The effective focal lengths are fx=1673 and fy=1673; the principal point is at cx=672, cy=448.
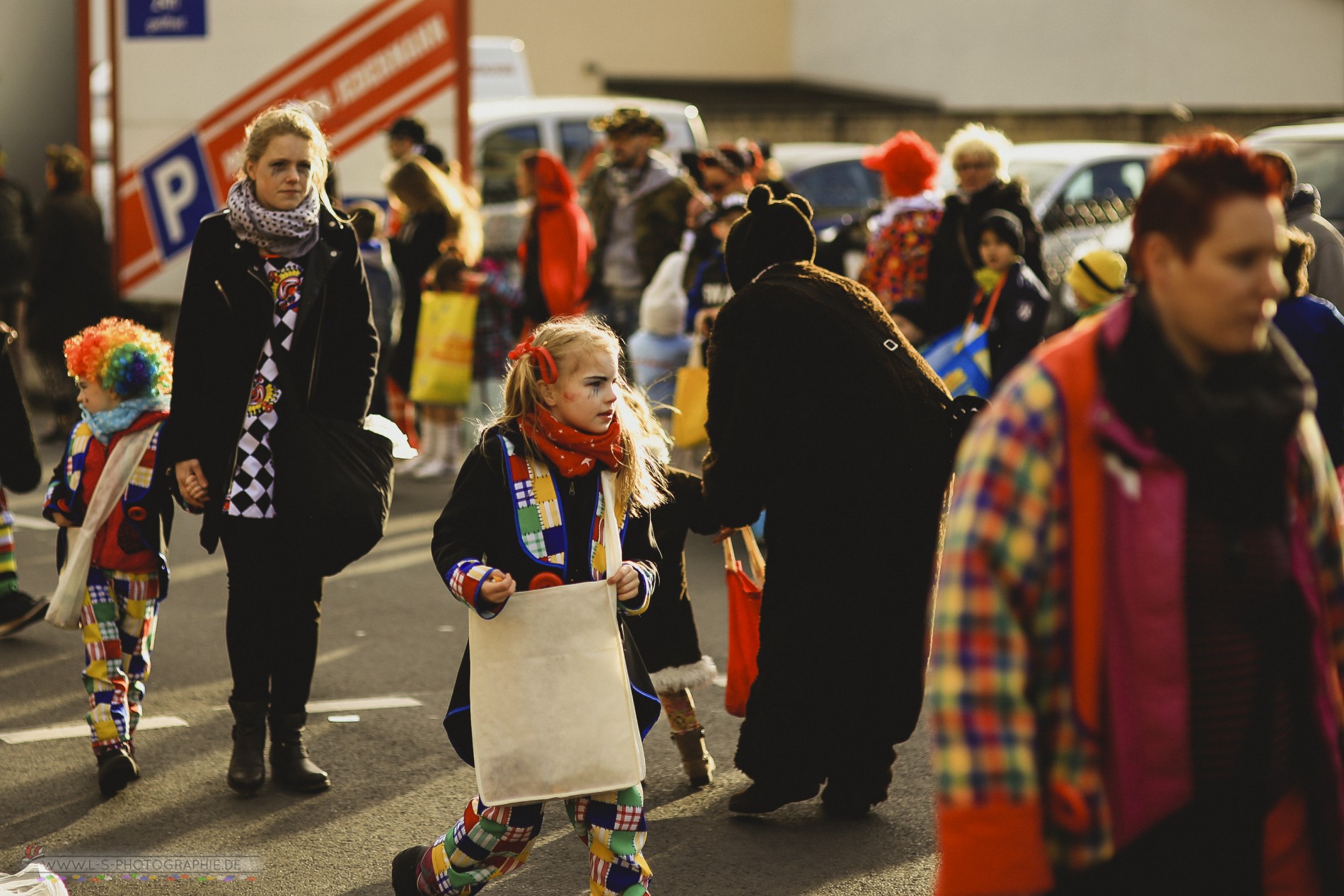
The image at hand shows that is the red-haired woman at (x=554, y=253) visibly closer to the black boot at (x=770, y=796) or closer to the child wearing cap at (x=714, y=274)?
the child wearing cap at (x=714, y=274)

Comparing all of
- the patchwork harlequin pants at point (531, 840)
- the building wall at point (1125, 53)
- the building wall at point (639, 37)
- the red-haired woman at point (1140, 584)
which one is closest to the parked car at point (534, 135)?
the building wall at point (1125, 53)

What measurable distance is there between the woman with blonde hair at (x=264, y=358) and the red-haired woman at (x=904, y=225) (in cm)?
389

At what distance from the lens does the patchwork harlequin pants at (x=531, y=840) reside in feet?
11.6

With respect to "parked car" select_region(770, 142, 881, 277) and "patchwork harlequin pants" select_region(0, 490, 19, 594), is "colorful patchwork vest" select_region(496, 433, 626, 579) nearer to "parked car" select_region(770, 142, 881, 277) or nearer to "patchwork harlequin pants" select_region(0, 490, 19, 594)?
"patchwork harlequin pants" select_region(0, 490, 19, 594)

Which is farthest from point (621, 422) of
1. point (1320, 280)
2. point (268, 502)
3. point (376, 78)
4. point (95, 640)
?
point (376, 78)

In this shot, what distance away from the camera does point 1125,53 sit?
2412 cm

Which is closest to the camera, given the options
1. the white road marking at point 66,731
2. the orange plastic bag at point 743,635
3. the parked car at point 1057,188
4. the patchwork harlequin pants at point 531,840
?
the patchwork harlequin pants at point 531,840

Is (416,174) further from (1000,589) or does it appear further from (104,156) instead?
(104,156)

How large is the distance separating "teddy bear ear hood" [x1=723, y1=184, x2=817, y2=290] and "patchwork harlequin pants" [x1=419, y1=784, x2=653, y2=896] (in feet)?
5.31

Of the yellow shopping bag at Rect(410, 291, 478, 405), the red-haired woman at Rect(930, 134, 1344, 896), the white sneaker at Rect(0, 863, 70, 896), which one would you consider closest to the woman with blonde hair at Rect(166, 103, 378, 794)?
the white sneaker at Rect(0, 863, 70, 896)

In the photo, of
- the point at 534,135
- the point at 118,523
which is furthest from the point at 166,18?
the point at 118,523

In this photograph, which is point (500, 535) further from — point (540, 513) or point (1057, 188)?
point (1057, 188)

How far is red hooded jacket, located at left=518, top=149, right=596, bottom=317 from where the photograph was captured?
34.4ft

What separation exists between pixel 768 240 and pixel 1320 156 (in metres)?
8.49
